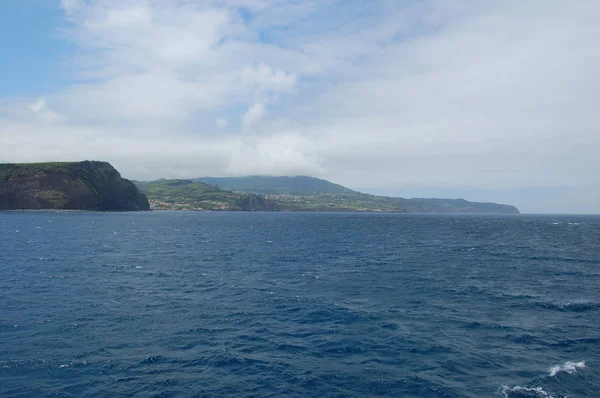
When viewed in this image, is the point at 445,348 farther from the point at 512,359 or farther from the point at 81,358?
the point at 81,358

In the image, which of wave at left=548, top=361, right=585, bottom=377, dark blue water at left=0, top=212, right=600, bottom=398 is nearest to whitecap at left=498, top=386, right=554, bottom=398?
dark blue water at left=0, top=212, right=600, bottom=398

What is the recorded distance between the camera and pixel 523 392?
28.8 meters

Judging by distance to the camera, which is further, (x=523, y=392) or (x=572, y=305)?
(x=572, y=305)

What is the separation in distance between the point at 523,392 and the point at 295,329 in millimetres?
21489

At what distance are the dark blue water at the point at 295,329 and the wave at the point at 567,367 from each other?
0.31ft

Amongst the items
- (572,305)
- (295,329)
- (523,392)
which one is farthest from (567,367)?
(295,329)

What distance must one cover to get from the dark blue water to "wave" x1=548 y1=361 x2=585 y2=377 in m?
0.09

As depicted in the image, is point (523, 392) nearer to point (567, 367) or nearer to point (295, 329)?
point (567, 367)

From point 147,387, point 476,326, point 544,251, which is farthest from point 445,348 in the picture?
point 544,251

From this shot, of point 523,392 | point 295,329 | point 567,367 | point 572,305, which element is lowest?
point 295,329

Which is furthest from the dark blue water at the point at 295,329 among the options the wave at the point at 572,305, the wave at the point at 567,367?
the wave at the point at 572,305

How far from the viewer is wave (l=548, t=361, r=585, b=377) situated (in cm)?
3219

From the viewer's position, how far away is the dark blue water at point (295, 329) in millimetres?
30141

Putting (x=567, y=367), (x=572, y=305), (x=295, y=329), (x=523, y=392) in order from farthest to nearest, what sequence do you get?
(x=572, y=305)
(x=295, y=329)
(x=567, y=367)
(x=523, y=392)
